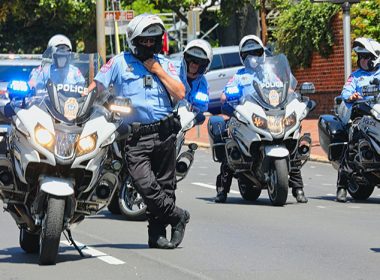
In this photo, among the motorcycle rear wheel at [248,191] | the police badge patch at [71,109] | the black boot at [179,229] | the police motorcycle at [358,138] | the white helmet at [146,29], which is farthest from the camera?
the motorcycle rear wheel at [248,191]

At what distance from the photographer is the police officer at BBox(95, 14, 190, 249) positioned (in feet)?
33.7

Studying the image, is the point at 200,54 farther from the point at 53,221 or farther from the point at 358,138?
the point at 53,221

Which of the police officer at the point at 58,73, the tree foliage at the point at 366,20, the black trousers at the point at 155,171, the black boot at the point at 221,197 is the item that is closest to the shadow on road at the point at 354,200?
the black boot at the point at 221,197

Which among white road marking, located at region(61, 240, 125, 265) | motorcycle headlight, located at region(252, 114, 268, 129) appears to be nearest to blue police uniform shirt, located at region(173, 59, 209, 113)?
motorcycle headlight, located at region(252, 114, 268, 129)

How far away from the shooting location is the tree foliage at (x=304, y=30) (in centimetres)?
3027

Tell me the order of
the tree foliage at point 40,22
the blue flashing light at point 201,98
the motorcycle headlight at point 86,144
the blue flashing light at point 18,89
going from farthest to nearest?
1. the tree foliage at point 40,22
2. the blue flashing light at point 201,98
3. the blue flashing light at point 18,89
4. the motorcycle headlight at point 86,144

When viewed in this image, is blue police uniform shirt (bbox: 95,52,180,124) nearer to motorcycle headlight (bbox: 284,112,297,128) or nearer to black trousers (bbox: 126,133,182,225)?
black trousers (bbox: 126,133,182,225)

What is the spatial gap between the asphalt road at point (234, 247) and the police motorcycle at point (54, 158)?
0.40 m

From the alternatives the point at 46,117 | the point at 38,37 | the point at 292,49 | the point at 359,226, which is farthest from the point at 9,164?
the point at 38,37

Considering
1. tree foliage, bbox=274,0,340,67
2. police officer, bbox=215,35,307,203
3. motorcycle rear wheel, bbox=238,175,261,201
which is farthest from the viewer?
tree foliage, bbox=274,0,340,67

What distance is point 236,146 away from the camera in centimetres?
1487

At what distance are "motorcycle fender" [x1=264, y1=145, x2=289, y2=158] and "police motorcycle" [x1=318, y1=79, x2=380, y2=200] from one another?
1.00 meters

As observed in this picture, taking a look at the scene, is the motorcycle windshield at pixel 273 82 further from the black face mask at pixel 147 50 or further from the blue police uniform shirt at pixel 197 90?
the black face mask at pixel 147 50

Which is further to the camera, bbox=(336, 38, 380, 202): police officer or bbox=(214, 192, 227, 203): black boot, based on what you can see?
bbox=(214, 192, 227, 203): black boot
